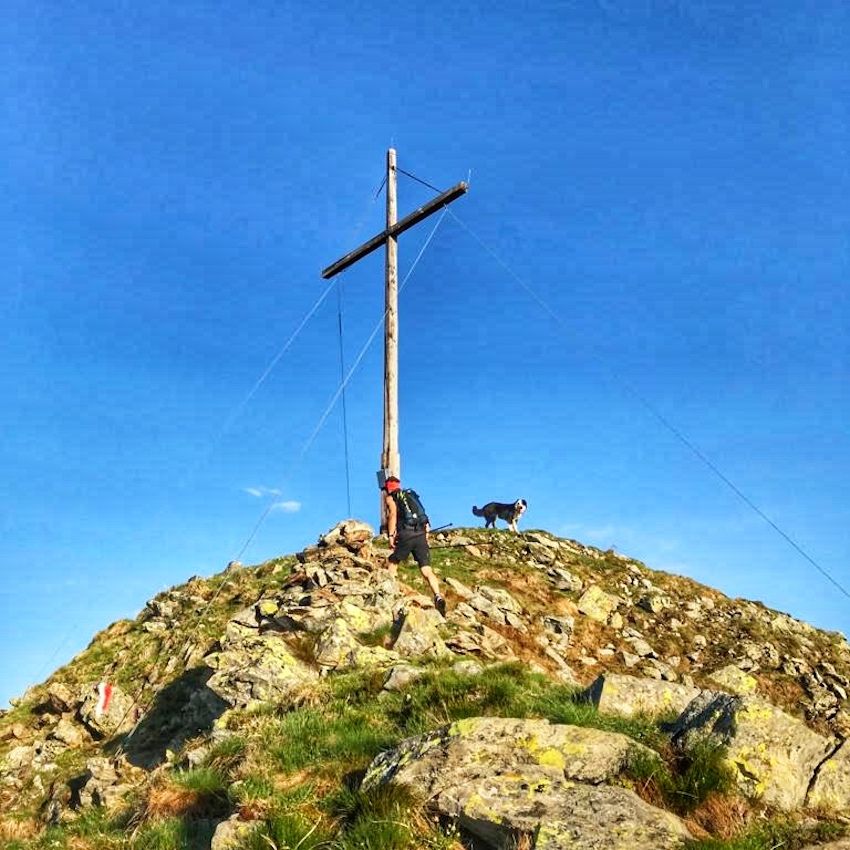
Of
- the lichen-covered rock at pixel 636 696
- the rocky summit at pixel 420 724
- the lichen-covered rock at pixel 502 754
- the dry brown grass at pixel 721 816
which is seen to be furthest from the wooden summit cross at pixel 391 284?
the dry brown grass at pixel 721 816

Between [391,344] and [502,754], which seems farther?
[391,344]

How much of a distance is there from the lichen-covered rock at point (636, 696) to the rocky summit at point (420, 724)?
1.2 inches

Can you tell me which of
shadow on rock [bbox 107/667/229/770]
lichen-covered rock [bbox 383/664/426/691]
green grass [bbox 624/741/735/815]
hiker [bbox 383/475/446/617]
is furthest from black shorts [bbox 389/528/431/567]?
green grass [bbox 624/741/735/815]

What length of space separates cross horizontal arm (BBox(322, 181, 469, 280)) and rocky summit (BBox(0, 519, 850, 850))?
30.3 feet

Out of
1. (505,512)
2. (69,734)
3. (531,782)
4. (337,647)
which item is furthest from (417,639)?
(505,512)

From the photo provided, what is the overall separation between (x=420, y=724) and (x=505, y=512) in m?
23.7

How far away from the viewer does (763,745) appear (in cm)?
668

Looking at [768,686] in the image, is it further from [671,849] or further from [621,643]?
[671,849]

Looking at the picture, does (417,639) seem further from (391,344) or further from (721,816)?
(391,344)

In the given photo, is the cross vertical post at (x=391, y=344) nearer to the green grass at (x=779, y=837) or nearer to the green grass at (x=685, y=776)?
the green grass at (x=685, y=776)

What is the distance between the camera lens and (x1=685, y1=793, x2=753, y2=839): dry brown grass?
6.04m

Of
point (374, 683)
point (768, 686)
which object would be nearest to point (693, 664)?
point (768, 686)

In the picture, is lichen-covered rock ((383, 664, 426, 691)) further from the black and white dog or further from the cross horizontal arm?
the black and white dog

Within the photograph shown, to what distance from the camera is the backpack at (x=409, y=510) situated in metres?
17.1
